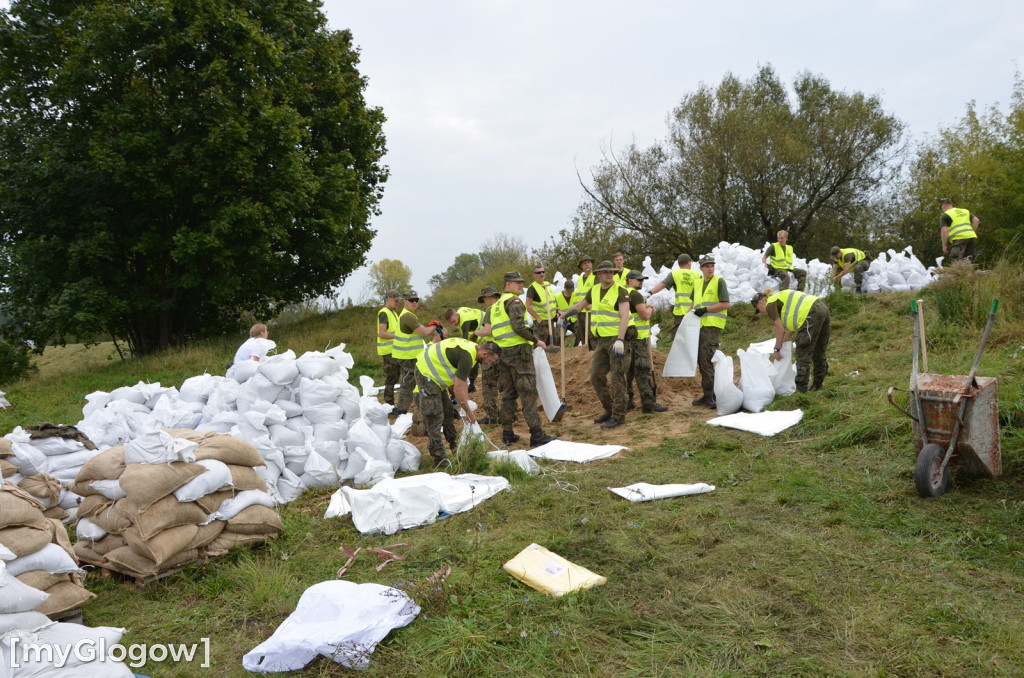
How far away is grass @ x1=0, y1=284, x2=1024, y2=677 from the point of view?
2912 millimetres

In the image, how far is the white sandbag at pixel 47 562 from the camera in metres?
3.30

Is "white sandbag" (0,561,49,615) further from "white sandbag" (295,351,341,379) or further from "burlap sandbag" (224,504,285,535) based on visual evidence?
"white sandbag" (295,351,341,379)

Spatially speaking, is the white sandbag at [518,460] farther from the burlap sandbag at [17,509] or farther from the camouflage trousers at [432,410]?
the burlap sandbag at [17,509]

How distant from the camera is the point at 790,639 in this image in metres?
2.97

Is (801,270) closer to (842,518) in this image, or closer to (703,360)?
(703,360)

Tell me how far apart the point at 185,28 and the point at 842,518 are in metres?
14.2

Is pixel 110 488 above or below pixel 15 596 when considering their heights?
above

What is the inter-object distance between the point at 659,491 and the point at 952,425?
189 cm

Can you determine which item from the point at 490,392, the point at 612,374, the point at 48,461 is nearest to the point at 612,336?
the point at 612,374

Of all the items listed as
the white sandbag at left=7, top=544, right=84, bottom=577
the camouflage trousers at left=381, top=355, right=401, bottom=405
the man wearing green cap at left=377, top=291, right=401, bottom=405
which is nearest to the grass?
the white sandbag at left=7, top=544, right=84, bottom=577

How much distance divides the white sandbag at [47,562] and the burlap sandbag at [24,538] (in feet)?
0.10

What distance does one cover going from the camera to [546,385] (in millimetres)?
7664

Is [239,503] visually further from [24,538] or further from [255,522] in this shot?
[24,538]

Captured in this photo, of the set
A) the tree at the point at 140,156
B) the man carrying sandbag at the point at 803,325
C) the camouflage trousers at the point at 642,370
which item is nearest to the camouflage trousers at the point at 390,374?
the camouflage trousers at the point at 642,370
